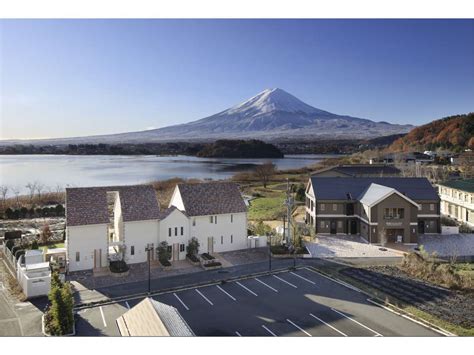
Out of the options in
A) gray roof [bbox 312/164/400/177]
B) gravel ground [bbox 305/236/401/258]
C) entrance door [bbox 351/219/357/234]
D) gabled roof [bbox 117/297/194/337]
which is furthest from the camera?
gray roof [bbox 312/164/400/177]

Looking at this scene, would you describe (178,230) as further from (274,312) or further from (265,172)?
(265,172)

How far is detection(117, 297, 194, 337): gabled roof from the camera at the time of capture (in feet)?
27.3

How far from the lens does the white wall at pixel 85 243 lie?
15.9m

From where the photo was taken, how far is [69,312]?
10.9 meters

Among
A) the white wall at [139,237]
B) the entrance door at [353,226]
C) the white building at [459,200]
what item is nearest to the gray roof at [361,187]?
the entrance door at [353,226]

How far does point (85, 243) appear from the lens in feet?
52.9

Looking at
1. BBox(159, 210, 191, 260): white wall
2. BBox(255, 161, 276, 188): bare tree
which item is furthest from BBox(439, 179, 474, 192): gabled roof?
BBox(255, 161, 276, 188): bare tree

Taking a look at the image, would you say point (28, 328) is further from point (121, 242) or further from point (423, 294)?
point (423, 294)

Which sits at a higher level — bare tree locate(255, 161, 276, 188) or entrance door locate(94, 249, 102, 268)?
bare tree locate(255, 161, 276, 188)

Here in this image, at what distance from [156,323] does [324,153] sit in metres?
46.2

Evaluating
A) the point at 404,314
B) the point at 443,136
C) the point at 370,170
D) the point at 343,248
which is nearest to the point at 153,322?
the point at 404,314

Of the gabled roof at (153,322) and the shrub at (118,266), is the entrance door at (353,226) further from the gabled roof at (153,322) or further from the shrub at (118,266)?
the gabled roof at (153,322)

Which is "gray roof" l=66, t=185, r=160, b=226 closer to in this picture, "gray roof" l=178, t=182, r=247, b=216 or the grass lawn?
"gray roof" l=178, t=182, r=247, b=216

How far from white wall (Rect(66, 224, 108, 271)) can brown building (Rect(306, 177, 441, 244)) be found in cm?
1156
